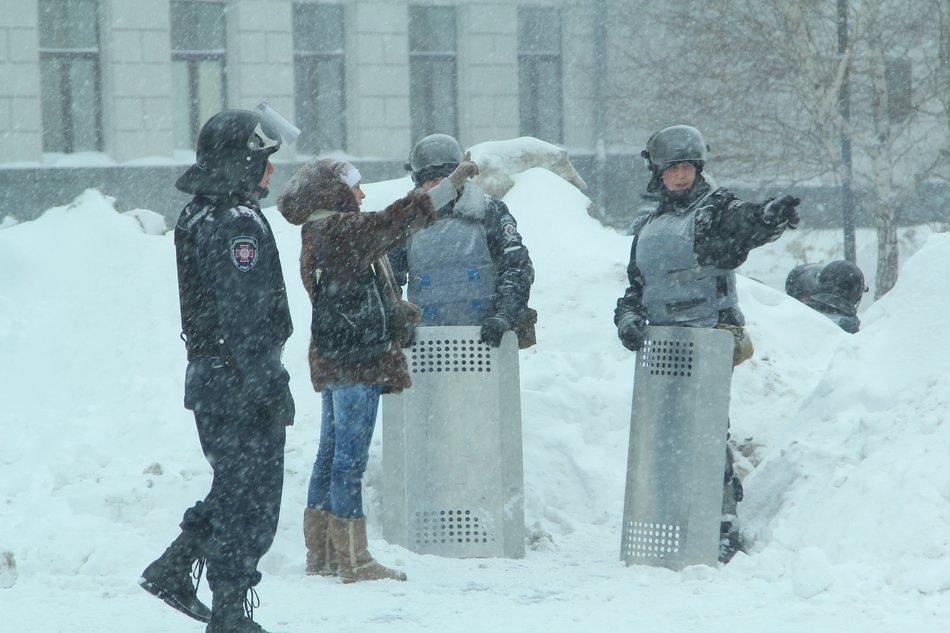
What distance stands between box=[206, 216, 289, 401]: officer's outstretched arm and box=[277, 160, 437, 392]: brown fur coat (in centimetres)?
92

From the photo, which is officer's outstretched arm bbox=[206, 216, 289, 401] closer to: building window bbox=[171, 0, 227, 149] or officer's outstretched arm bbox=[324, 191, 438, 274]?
officer's outstretched arm bbox=[324, 191, 438, 274]

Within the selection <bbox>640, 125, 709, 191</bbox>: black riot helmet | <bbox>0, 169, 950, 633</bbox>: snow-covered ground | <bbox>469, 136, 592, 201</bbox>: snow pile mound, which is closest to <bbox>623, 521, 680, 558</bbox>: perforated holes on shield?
<bbox>0, 169, 950, 633</bbox>: snow-covered ground

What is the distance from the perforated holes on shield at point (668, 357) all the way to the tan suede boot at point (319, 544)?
1580 millimetres

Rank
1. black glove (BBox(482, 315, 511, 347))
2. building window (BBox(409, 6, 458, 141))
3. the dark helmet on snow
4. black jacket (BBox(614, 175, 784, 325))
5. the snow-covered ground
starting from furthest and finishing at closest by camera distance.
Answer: building window (BBox(409, 6, 458, 141)) → black glove (BBox(482, 315, 511, 347)) → the dark helmet on snow → black jacket (BBox(614, 175, 784, 325)) → the snow-covered ground

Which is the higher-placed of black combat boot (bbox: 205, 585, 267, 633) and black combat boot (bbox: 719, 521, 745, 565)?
black combat boot (bbox: 205, 585, 267, 633)

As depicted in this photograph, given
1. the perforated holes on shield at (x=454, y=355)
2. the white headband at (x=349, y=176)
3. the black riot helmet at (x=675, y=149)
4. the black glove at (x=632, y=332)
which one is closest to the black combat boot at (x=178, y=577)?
the white headband at (x=349, y=176)

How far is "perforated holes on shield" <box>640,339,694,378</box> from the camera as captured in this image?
5840mm

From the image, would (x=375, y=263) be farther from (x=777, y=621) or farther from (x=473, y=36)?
(x=473, y=36)

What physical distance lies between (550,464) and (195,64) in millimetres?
13156

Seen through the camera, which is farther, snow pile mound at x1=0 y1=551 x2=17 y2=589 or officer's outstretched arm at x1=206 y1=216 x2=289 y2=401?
snow pile mound at x1=0 y1=551 x2=17 y2=589

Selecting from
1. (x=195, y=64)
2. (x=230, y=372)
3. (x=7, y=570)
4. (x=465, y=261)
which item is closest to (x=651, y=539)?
(x=465, y=261)

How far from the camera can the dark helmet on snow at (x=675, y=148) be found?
595 cm

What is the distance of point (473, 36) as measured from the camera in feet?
68.8

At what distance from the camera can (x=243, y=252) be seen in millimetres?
4293
